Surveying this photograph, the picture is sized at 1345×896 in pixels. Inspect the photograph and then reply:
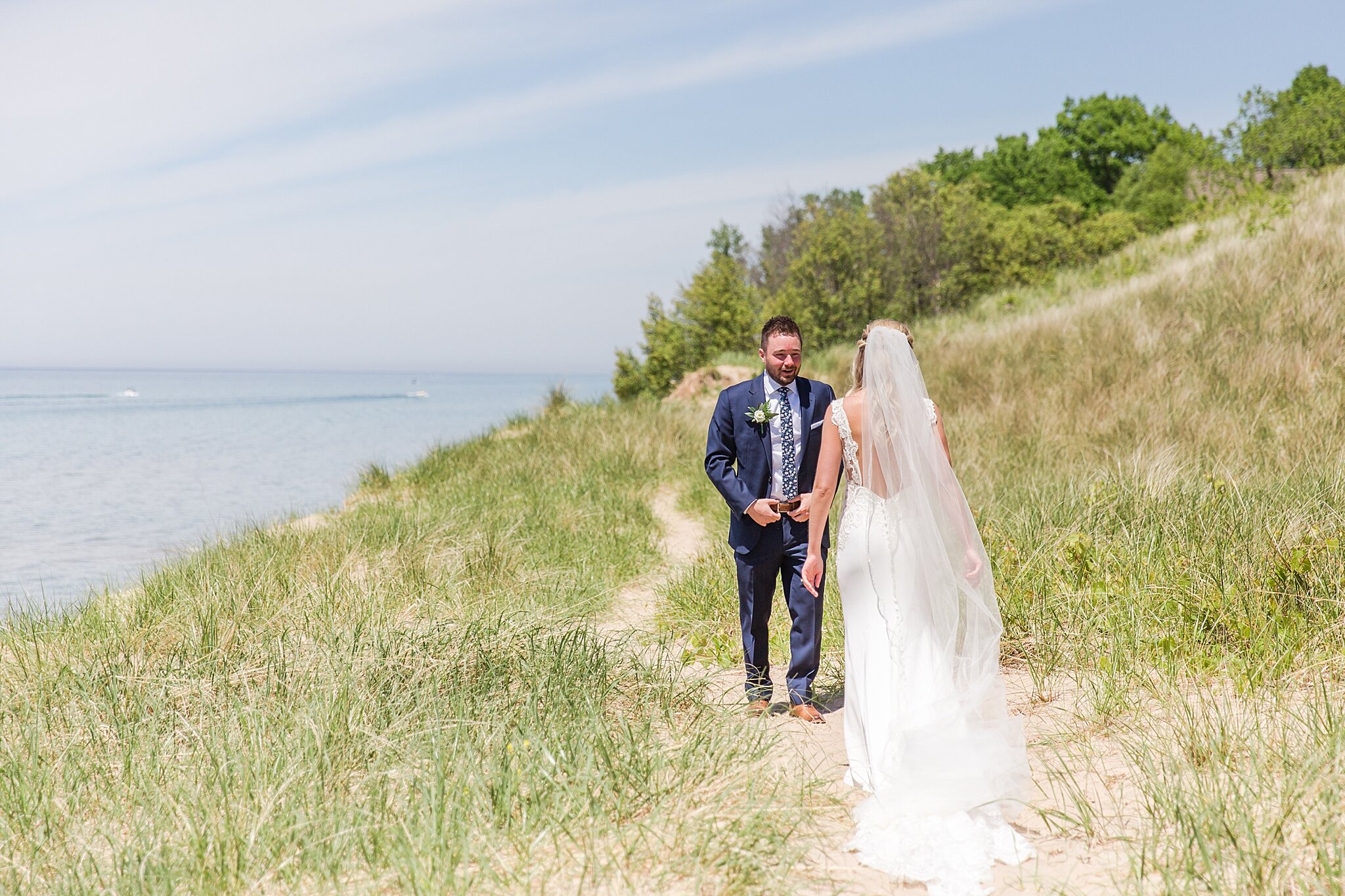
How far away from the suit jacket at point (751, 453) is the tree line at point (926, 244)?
2074 centimetres

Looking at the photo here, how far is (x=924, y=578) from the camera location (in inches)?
158

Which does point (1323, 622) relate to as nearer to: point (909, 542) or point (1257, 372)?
point (909, 542)

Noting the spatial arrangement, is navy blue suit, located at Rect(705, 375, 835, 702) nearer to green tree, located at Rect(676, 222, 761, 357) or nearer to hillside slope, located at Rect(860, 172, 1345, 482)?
hillside slope, located at Rect(860, 172, 1345, 482)

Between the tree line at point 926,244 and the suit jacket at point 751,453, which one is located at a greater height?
the tree line at point 926,244

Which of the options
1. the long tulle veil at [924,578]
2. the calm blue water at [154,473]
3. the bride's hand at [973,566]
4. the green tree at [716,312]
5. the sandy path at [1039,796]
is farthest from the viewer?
the green tree at [716,312]

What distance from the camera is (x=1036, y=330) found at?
15.1 meters

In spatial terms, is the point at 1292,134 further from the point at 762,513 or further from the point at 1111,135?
the point at 1111,135

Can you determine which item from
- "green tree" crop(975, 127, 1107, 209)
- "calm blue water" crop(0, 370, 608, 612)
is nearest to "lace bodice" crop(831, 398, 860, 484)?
"calm blue water" crop(0, 370, 608, 612)

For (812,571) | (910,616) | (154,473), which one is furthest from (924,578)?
(154,473)

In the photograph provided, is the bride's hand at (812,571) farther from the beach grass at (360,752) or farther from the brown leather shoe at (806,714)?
the beach grass at (360,752)

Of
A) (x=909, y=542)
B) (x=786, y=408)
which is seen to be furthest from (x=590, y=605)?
(x=909, y=542)

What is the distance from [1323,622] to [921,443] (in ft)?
8.09

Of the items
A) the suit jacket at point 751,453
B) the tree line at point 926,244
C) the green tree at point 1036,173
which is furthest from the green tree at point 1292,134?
the green tree at point 1036,173

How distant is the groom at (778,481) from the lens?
4.65m
